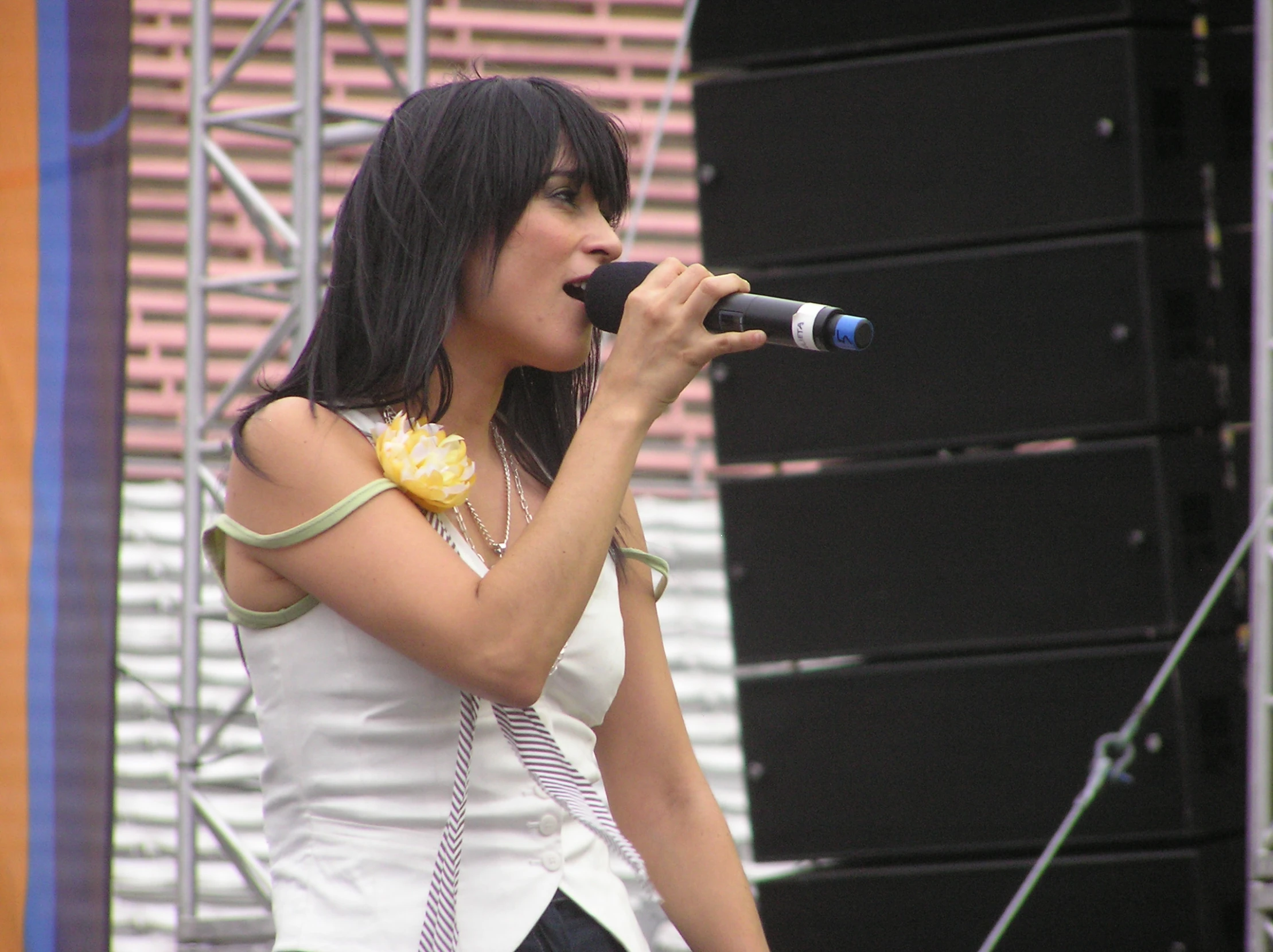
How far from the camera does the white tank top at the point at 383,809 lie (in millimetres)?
1092

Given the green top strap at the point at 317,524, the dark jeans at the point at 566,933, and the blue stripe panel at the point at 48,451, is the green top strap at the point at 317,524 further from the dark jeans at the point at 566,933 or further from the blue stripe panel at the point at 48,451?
the blue stripe panel at the point at 48,451

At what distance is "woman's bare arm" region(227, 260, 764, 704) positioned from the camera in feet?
3.50

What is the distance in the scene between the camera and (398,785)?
111cm

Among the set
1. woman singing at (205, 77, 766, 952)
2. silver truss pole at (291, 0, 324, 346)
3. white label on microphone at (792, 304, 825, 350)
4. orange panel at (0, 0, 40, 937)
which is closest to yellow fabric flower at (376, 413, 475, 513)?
woman singing at (205, 77, 766, 952)

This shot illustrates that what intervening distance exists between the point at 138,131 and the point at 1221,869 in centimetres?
465

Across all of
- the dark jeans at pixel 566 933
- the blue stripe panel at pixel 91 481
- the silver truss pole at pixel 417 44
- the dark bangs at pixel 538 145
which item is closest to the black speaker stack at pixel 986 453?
A: the silver truss pole at pixel 417 44

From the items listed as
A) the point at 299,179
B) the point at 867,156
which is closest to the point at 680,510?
the point at 299,179

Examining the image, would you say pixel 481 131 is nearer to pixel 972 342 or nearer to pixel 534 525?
pixel 534 525

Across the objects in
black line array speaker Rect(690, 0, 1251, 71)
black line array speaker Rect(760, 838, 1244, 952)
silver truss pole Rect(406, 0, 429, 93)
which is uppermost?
silver truss pole Rect(406, 0, 429, 93)

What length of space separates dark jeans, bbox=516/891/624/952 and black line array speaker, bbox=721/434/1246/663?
1621 mm

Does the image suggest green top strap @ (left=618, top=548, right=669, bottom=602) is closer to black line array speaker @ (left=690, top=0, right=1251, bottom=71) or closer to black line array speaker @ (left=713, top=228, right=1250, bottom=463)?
black line array speaker @ (left=713, top=228, right=1250, bottom=463)

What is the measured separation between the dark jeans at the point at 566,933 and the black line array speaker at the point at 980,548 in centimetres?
162

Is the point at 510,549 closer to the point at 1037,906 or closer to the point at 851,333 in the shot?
the point at 851,333

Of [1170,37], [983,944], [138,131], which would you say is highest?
[138,131]
